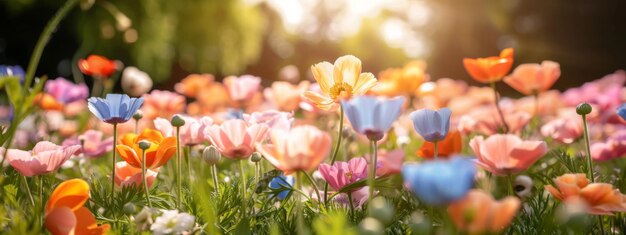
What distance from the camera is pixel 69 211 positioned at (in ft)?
2.97

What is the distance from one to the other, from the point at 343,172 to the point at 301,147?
0.78 feet

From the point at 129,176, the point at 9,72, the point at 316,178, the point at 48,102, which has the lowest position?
the point at 316,178

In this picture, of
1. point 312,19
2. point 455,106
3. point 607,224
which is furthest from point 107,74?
point 312,19

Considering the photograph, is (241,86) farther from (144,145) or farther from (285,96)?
(144,145)

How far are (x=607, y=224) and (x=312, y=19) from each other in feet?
66.5

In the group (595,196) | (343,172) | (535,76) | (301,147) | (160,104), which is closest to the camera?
(301,147)

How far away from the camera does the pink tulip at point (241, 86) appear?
2.31 meters

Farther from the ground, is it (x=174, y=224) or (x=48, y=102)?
(x=48, y=102)

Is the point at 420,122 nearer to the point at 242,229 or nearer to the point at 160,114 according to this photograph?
the point at 242,229

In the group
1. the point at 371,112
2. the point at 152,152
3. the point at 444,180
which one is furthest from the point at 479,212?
the point at 152,152

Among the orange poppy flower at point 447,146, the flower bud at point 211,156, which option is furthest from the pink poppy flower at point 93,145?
the orange poppy flower at point 447,146

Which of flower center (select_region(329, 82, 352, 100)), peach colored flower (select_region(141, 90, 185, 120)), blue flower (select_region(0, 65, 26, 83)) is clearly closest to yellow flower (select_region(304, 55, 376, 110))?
flower center (select_region(329, 82, 352, 100))

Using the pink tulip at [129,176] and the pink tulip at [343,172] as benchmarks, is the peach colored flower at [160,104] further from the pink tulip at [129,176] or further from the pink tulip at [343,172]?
the pink tulip at [343,172]

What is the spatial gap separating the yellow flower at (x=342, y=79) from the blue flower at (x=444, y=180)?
0.55m
